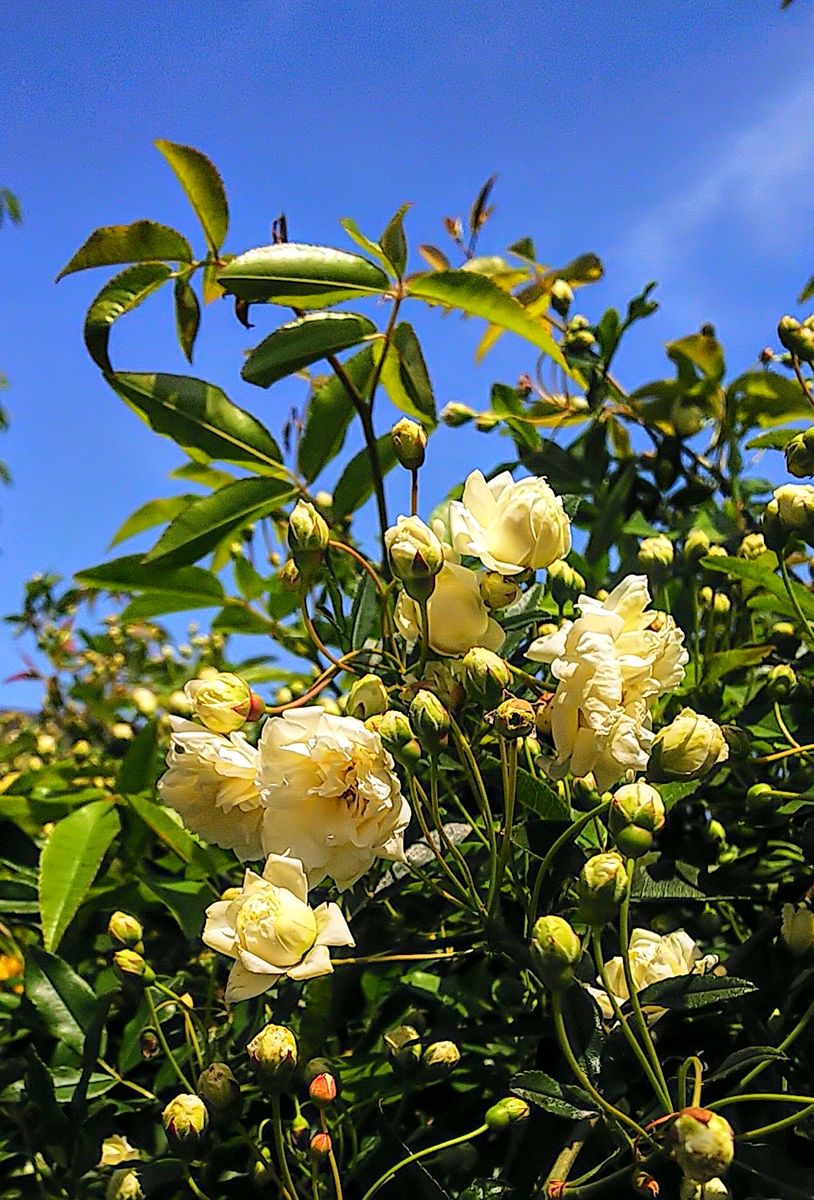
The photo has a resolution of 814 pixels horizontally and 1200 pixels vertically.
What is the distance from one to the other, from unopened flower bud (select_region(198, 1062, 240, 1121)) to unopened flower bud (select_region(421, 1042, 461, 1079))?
5.1 inches

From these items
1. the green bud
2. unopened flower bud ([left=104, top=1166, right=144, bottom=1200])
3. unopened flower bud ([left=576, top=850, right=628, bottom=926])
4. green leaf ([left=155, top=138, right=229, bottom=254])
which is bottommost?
unopened flower bud ([left=104, top=1166, right=144, bottom=1200])

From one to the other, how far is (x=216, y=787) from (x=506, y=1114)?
27 centimetres

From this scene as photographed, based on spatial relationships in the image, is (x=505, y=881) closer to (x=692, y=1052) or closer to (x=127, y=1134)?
(x=692, y=1052)

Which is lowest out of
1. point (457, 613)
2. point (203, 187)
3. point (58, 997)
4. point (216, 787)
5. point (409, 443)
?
point (58, 997)

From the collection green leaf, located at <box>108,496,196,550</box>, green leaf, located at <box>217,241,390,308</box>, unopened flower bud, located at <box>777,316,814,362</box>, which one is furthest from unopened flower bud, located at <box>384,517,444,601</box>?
green leaf, located at <box>108,496,196,550</box>

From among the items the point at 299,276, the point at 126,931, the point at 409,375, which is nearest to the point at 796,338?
the point at 409,375

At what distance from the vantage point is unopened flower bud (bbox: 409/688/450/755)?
61cm

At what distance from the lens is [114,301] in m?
0.83

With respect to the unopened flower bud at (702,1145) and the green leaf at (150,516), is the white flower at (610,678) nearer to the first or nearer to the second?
the unopened flower bud at (702,1145)

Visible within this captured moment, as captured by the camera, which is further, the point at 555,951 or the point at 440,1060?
the point at 440,1060

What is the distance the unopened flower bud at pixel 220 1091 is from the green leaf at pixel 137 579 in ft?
1.60

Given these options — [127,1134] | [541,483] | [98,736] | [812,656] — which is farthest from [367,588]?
[98,736]

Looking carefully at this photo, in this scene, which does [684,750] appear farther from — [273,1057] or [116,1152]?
[116,1152]

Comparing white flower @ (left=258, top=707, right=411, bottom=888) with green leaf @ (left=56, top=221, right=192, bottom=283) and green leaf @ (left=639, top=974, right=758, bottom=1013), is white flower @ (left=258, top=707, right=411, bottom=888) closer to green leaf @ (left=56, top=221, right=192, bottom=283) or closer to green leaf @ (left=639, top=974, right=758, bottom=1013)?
green leaf @ (left=639, top=974, right=758, bottom=1013)
